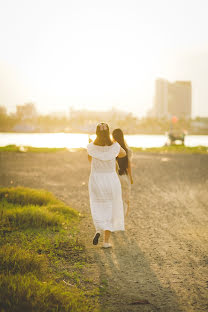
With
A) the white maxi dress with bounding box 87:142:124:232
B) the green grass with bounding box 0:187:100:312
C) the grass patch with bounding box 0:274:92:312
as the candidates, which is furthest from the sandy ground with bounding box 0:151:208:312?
the white maxi dress with bounding box 87:142:124:232

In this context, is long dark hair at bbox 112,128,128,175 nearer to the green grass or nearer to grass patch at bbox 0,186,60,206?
the green grass

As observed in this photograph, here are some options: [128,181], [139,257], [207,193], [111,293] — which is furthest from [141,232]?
[207,193]

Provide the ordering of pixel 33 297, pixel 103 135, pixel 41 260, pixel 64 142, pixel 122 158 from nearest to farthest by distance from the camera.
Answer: pixel 33 297 < pixel 41 260 < pixel 103 135 < pixel 122 158 < pixel 64 142

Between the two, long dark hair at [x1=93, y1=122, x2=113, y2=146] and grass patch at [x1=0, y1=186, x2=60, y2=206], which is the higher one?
long dark hair at [x1=93, y1=122, x2=113, y2=146]

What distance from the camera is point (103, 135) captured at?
5.90 meters

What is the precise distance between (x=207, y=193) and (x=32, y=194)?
576 cm

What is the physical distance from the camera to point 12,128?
199500 millimetres

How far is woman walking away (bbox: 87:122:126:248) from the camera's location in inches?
235

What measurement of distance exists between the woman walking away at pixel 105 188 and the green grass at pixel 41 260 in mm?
567

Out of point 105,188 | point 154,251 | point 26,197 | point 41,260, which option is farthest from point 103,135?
point 26,197

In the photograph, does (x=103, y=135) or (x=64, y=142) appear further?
(x=64, y=142)

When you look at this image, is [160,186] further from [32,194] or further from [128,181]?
[128,181]

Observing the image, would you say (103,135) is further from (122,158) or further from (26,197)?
(26,197)

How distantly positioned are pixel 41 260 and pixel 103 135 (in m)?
2.16
